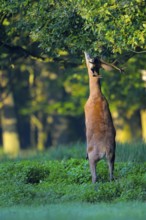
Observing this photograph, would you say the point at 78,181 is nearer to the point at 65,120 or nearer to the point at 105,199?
the point at 105,199

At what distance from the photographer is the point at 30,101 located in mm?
45938

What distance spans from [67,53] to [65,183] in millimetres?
8427

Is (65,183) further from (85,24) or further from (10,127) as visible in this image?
(10,127)

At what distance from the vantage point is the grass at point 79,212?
12680 mm

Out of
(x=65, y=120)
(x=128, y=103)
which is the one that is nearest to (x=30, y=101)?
(x=65, y=120)

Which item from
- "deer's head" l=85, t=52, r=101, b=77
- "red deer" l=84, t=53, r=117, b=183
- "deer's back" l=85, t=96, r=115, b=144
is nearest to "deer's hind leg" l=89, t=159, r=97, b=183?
"red deer" l=84, t=53, r=117, b=183

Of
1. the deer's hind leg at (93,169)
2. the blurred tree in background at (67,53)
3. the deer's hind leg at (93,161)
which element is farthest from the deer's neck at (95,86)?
the deer's hind leg at (93,169)

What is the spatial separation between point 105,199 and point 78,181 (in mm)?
2891

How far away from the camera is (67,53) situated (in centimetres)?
2650

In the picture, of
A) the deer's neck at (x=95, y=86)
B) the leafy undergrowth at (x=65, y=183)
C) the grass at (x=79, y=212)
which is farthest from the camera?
the deer's neck at (x=95, y=86)

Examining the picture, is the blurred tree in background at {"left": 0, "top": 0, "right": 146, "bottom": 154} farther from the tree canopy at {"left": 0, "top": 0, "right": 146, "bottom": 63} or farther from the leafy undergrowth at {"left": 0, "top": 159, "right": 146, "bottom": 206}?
the leafy undergrowth at {"left": 0, "top": 159, "right": 146, "bottom": 206}

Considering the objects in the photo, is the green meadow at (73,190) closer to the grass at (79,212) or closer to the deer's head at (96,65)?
the grass at (79,212)

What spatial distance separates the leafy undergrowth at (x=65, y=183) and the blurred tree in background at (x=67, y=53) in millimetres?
2637

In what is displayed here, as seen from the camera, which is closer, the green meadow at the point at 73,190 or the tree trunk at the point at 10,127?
the green meadow at the point at 73,190
